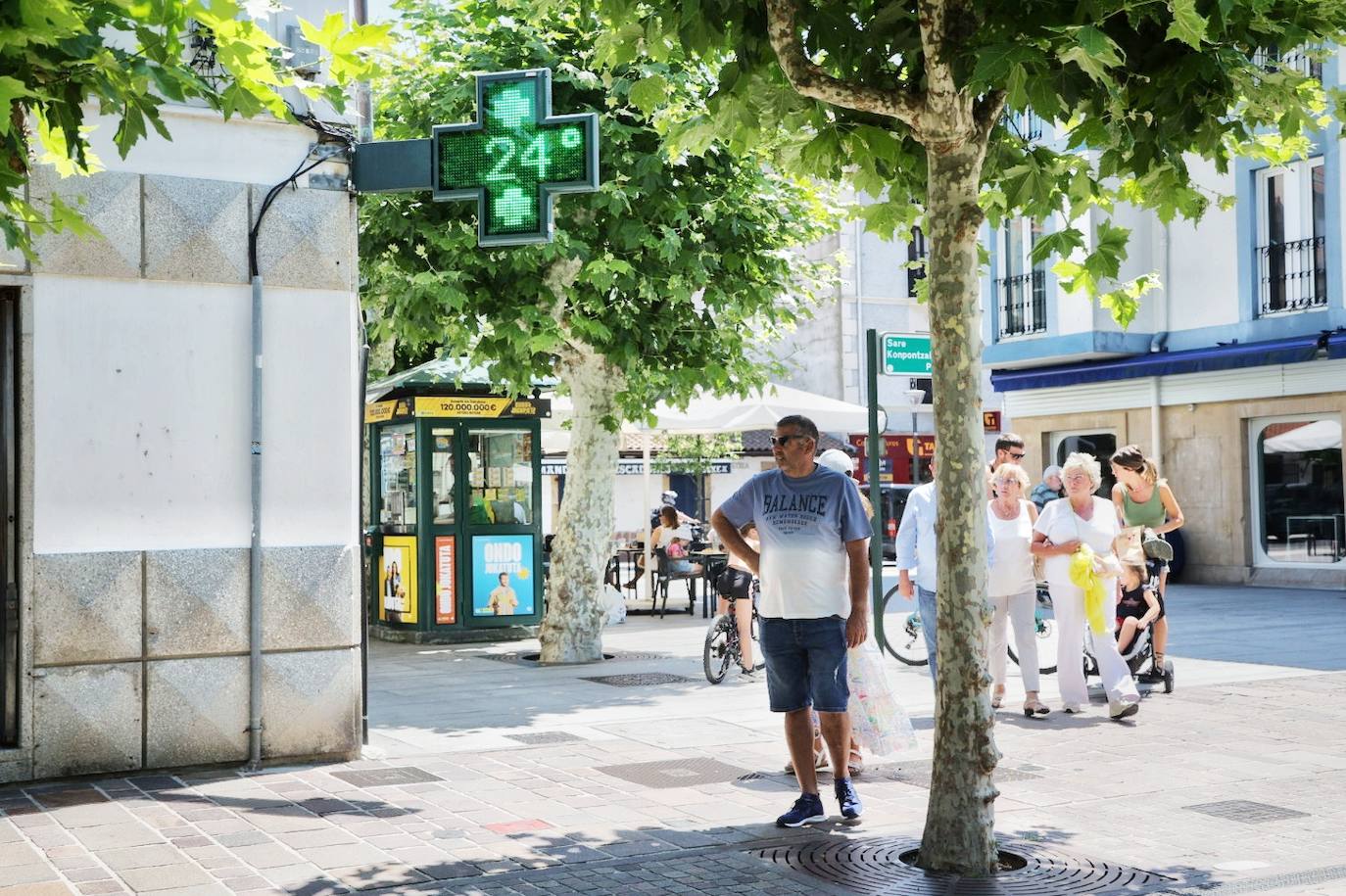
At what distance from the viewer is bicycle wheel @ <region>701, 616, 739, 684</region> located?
12500 mm

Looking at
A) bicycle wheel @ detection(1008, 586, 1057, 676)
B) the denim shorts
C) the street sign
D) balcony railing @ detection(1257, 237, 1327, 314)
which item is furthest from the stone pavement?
balcony railing @ detection(1257, 237, 1327, 314)

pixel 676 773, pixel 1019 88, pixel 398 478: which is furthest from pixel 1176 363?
pixel 1019 88

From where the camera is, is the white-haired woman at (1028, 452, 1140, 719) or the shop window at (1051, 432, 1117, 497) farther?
the shop window at (1051, 432, 1117, 497)

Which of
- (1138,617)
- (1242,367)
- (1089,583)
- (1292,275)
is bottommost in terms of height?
(1138,617)

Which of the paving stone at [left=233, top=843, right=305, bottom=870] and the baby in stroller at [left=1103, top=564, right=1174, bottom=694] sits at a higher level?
the baby in stroller at [left=1103, top=564, right=1174, bottom=694]

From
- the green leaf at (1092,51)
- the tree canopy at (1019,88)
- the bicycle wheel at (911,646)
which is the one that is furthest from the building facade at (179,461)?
the bicycle wheel at (911,646)

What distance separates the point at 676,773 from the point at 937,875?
254cm

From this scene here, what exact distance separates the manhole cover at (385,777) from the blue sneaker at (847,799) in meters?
2.29

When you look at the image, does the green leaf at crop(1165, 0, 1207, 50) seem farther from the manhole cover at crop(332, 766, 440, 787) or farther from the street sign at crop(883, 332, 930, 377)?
the street sign at crop(883, 332, 930, 377)

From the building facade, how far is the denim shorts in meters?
2.97

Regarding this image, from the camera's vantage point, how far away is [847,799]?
7.23 metres

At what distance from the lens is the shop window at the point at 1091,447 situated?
2784 cm

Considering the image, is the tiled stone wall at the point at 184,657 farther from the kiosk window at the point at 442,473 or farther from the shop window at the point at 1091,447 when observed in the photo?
the shop window at the point at 1091,447

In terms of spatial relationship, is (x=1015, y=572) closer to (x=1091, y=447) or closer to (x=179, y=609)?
(x=179, y=609)
